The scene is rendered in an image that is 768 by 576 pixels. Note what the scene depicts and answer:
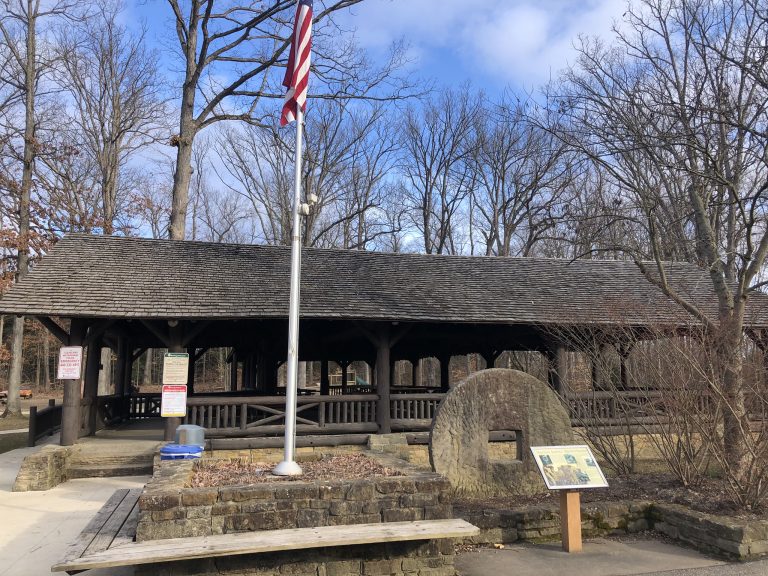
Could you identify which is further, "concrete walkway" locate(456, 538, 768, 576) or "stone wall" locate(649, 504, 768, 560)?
"stone wall" locate(649, 504, 768, 560)

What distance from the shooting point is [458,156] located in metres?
32.0

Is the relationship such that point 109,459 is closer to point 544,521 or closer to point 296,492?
point 296,492

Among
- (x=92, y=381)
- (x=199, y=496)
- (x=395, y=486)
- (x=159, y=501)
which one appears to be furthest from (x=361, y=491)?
(x=92, y=381)

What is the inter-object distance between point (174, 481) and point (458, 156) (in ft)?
94.9

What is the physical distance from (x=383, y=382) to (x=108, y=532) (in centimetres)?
762

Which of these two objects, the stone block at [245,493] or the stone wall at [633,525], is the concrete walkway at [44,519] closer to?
the stone block at [245,493]

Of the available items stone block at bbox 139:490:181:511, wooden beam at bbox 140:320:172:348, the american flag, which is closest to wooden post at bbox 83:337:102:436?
wooden beam at bbox 140:320:172:348

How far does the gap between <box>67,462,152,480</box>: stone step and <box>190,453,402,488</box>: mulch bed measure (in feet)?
16.0

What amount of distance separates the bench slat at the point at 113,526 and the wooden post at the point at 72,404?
16.8ft

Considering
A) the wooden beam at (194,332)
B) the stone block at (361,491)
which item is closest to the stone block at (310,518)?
the stone block at (361,491)

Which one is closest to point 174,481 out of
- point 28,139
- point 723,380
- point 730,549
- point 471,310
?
point 730,549

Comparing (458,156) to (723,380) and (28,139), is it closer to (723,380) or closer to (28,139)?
(28,139)

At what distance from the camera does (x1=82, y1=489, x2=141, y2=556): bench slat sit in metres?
4.42

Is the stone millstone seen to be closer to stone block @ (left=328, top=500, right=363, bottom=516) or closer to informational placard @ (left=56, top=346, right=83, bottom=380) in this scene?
stone block @ (left=328, top=500, right=363, bottom=516)
